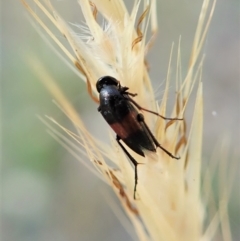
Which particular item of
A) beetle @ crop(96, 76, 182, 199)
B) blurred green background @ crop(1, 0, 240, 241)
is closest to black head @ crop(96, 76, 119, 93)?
beetle @ crop(96, 76, 182, 199)

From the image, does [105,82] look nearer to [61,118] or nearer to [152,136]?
[152,136]

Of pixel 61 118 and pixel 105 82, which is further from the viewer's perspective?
pixel 61 118

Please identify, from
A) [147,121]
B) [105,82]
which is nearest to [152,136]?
[147,121]

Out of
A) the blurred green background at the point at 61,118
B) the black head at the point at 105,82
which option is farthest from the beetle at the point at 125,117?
the blurred green background at the point at 61,118

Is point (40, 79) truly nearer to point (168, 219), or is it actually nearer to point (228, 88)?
point (228, 88)

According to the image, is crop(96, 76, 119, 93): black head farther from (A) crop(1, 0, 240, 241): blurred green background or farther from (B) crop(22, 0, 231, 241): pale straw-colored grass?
(A) crop(1, 0, 240, 241): blurred green background

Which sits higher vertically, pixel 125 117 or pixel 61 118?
pixel 125 117

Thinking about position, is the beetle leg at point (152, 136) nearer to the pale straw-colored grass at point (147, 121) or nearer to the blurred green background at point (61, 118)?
the pale straw-colored grass at point (147, 121)
